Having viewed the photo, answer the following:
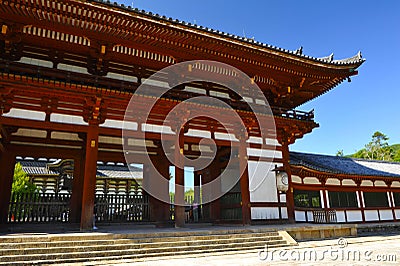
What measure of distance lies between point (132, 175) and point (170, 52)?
545 inches

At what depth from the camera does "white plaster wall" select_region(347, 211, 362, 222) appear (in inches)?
585

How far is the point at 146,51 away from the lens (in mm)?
9609

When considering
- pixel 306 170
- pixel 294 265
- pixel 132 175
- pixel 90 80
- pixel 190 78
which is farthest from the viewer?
pixel 132 175

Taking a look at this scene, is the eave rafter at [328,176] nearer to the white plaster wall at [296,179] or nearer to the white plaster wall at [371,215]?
the white plaster wall at [296,179]

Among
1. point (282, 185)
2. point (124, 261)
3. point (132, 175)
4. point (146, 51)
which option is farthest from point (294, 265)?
point (132, 175)

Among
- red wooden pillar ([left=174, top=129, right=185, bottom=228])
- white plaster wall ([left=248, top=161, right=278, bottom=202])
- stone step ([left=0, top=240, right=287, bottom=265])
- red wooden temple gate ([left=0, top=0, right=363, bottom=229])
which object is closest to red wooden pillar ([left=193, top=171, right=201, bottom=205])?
red wooden temple gate ([left=0, top=0, right=363, bottom=229])

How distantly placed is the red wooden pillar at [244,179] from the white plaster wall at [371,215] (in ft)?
28.5

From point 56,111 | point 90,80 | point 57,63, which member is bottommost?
point 56,111

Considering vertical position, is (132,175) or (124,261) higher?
(132,175)

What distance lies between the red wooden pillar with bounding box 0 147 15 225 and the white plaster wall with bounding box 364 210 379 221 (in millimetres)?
16743

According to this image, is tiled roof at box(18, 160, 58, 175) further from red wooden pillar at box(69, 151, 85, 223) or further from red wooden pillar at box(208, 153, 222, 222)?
red wooden pillar at box(208, 153, 222, 222)

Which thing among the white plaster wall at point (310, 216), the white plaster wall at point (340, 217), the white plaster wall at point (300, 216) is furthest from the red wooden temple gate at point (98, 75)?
the white plaster wall at point (340, 217)

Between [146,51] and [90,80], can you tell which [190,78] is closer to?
[146,51]

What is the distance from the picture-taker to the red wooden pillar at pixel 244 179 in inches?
419
